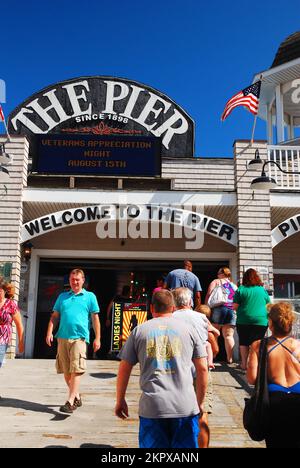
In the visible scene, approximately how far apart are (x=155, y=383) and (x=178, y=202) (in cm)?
732

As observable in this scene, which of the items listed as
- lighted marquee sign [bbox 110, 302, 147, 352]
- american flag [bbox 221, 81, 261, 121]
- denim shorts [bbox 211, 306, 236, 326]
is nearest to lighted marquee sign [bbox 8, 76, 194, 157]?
american flag [bbox 221, 81, 261, 121]

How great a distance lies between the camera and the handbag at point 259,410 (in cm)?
291

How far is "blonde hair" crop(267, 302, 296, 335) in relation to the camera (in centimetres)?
319

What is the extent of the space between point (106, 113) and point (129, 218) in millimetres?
4944

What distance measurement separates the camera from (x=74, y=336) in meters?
5.34

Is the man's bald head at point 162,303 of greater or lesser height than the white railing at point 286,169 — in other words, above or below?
below

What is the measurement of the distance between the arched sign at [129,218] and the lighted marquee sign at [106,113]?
381 cm

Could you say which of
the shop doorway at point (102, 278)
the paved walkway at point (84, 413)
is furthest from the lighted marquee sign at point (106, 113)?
the paved walkway at point (84, 413)

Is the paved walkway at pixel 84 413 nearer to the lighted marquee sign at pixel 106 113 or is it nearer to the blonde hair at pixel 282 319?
the blonde hair at pixel 282 319

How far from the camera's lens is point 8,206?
986 centimetres

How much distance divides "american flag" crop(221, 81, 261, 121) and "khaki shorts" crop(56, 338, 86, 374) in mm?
7161

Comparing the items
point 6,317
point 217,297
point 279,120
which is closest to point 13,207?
point 6,317

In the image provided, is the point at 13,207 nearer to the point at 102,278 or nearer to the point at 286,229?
the point at 102,278

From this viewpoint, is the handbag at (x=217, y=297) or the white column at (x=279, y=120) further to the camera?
the white column at (x=279, y=120)
